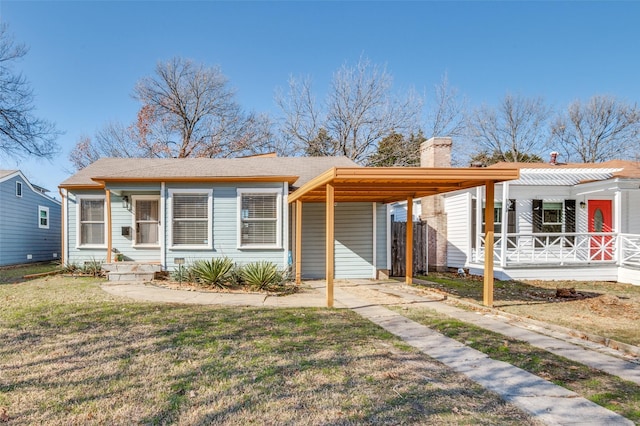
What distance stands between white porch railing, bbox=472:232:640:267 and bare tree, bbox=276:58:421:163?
11890 mm

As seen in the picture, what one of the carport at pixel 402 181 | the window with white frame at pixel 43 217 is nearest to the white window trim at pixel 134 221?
the carport at pixel 402 181

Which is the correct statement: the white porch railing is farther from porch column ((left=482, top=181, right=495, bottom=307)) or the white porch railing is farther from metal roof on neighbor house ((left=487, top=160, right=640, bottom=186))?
porch column ((left=482, top=181, right=495, bottom=307))

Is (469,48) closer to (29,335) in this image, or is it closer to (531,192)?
(531,192)

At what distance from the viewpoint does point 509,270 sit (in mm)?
12094

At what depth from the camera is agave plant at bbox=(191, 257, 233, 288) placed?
909cm

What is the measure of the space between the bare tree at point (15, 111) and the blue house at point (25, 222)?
1.86 meters

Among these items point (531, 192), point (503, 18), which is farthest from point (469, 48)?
point (531, 192)

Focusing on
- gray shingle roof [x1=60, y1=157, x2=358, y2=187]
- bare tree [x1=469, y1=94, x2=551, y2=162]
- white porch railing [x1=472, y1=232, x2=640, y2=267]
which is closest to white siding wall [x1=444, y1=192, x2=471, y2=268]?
white porch railing [x1=472, y1=232, x2=640, y2=267]

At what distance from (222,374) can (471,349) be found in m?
2.93

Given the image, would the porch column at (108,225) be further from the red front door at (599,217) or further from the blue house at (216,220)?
the red front door at (599,217)

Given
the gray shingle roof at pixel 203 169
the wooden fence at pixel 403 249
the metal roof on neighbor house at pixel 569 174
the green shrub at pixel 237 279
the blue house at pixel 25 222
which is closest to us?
the green shrub at pixel 237 279

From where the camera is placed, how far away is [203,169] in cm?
1155

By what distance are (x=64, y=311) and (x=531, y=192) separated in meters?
14.2

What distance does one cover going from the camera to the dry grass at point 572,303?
5996 millimetres
